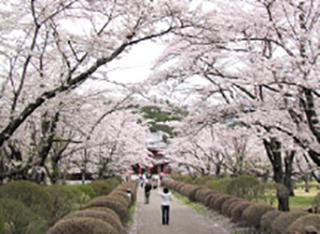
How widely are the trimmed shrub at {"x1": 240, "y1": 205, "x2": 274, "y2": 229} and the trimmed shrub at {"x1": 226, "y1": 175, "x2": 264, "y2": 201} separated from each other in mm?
3794

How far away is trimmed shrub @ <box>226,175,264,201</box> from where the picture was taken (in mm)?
13073

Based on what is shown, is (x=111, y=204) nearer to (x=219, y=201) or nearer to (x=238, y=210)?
(x=238, y=210)

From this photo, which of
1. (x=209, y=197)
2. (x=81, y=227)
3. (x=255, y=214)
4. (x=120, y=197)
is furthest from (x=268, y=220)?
(x=209, y=197)

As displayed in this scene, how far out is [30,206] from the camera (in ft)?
23.5

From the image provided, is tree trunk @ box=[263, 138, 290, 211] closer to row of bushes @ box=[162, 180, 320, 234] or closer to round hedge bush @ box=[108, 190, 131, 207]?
row of bushes @ box=[162, 180, 320, 234]

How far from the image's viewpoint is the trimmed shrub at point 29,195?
23.1 feet

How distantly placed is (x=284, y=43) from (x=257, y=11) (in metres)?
2.05

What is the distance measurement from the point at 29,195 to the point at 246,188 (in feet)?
30.6

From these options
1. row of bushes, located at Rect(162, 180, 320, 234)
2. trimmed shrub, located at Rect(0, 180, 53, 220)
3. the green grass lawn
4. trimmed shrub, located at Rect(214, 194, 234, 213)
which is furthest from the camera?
the green grass lawn

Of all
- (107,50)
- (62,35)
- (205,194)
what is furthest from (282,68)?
(205,194)

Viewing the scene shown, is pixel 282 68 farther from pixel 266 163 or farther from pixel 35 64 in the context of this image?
pixel 266 163

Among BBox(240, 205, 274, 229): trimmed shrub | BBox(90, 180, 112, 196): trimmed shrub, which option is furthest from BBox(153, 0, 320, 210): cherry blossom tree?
BBox(90, 180, 112, 196): trimmed shrub

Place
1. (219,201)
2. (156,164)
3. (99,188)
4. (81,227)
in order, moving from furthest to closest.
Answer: (156,164)
(99,188)
(219,201)
(81,227)

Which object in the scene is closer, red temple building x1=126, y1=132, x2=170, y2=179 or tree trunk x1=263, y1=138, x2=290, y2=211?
tree trunk x1=263, y1=138, x2=290, y2=211
